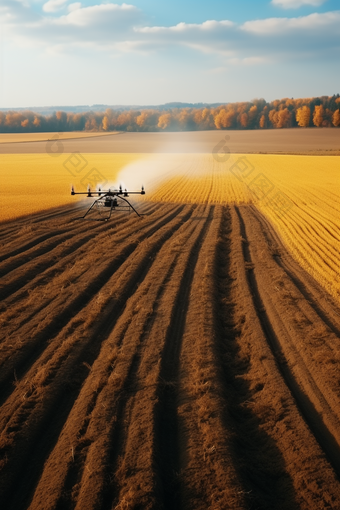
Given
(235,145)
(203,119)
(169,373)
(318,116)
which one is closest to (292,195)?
Answer: (169,373)

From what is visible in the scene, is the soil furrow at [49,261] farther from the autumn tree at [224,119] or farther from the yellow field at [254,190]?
the autumn tree at [224,119]

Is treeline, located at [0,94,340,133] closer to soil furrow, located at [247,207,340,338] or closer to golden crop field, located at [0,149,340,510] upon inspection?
soil furrow, located at [247,207,340,338]

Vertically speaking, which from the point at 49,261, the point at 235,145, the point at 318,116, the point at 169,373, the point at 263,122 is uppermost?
the point at 318,116

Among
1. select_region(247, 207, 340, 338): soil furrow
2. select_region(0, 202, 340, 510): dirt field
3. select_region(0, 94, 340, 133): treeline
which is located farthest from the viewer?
select_region(0, 94, 340, 133): treeline

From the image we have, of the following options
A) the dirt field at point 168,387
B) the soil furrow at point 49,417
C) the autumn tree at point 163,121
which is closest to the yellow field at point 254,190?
the dirt field at point 168,387

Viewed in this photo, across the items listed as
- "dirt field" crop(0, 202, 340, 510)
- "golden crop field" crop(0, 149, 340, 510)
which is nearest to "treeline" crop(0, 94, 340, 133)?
"golden crop field" crop(0, 149, 340, 510)

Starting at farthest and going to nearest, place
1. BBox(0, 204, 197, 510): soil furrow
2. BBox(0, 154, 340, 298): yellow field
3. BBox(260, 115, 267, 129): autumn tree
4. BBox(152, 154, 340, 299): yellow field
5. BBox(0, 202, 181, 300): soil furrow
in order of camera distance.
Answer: BBox(260, 115, 267, 129): autumn tree < BBox(0, 154, 340, 298): yellow field < BBox(152, 154, 340, 299): yellow field < BBox(0, 202, 181, 300): soil furrow < BBox(0, 204, 197, 510): soil furrow

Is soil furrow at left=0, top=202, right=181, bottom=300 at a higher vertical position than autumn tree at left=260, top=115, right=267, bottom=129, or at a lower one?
lower

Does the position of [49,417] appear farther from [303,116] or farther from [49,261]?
[303,116]
